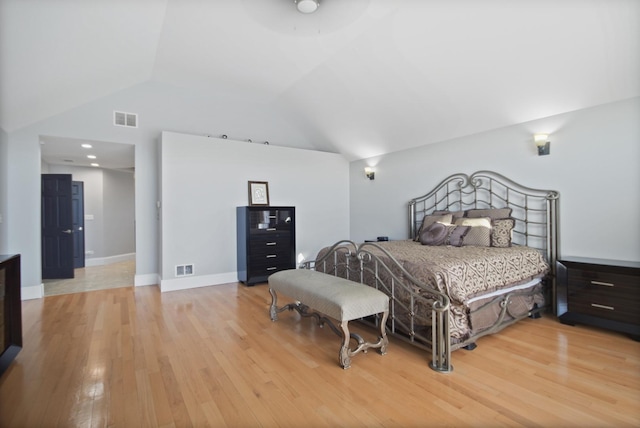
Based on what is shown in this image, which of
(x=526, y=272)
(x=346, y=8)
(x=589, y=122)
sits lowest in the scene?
(x=526, y=272)

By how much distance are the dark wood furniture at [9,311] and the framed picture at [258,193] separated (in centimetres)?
323

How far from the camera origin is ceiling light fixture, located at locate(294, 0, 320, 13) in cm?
297

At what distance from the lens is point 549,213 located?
3.64 metres

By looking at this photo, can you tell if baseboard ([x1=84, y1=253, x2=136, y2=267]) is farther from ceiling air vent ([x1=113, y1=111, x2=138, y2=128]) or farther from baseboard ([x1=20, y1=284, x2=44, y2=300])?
ceiling air vent ([x1=113, y1=111, x2=138, y2=128])

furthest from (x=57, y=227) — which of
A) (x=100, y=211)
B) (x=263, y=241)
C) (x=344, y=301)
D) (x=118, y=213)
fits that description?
(x=344, y=301)

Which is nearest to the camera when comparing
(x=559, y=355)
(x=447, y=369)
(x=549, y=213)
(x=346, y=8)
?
(x=447, y=369)

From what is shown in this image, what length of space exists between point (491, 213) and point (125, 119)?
5.62 m

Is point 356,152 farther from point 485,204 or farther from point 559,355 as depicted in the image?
point 559,355

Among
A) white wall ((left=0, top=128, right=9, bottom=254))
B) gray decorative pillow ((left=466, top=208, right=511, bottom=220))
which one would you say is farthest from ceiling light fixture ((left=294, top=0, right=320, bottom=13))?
white wall ((left=0, top=128, right=9, bottom=254))

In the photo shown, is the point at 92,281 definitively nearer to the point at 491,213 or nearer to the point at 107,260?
the point at 107,260

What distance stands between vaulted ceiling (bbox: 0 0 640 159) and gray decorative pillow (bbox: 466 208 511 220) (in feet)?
3.75

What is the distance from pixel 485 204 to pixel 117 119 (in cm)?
571

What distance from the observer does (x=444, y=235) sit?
3.92 m

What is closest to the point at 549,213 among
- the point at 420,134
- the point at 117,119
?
the point at 420,134
